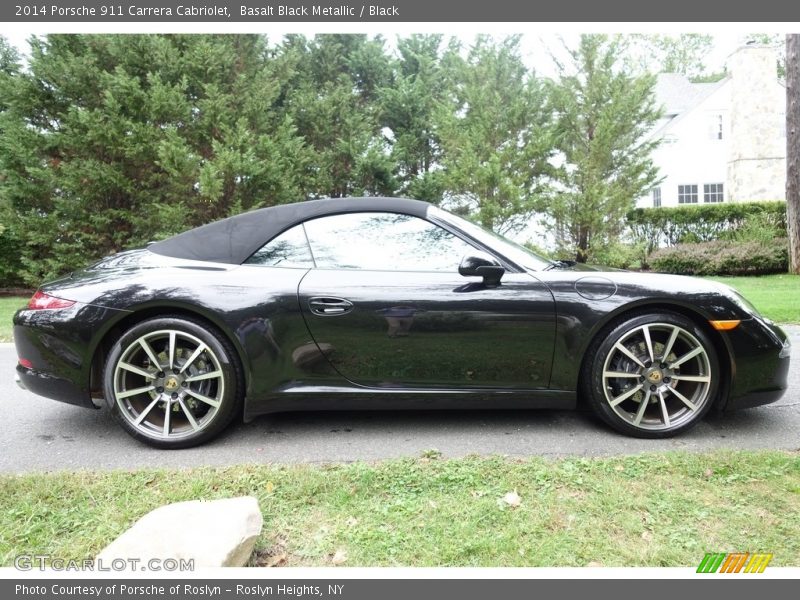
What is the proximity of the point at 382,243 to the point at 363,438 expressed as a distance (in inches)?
42.7

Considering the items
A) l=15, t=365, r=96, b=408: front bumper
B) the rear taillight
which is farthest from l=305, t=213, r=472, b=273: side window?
l=15, t=365, r=96, b=408: front bumper

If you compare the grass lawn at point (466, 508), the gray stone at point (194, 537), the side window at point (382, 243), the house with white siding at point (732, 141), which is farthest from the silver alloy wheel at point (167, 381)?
the house with white siding at point (732, 141)

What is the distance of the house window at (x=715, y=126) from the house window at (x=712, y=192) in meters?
2.19

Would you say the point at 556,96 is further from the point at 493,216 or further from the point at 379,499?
the point at 379,499

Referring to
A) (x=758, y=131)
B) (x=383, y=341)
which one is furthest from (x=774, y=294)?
(x=758, y=131)

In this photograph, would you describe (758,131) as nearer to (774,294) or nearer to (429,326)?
(774,294)

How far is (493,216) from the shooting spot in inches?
498

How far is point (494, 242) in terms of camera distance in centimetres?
300

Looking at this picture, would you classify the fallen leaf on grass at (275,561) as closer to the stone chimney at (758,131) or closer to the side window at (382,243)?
the side window at (382,243)

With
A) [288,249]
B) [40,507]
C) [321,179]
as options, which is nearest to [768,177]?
[321,179]

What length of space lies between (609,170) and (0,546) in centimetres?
1424

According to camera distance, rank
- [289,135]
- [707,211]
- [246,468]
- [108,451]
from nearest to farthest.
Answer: [246,468] → [108,451] → [289,135] → [707,211]

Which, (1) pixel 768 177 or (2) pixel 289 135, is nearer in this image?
(2) pixel 289 135

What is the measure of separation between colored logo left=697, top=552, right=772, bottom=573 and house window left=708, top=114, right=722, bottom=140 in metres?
27.0
